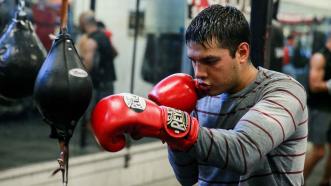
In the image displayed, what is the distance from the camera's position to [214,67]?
1455 mm

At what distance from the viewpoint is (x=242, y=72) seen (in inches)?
62.9

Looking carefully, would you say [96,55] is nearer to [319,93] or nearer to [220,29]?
[319,93]

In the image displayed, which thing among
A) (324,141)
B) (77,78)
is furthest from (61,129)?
(324,141)

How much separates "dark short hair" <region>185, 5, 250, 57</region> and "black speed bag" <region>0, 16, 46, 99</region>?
76 centimetres

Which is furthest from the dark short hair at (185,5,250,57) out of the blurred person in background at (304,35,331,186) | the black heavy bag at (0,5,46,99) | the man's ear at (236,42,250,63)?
the blurred person in background at (304,35,331,186)

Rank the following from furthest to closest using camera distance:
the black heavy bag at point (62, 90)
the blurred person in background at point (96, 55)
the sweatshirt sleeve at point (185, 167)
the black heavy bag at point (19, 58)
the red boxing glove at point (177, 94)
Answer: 1. the blurred person in background at point (96, 55)
2. the black heavy bag at point (19, 58)
3. the sweatshirt sleeve at point (185, 167)
4. the red boxing glove at point (177, 94)
5. the black heavy bag at point (62, 90)

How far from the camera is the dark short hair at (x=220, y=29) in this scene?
1.44m

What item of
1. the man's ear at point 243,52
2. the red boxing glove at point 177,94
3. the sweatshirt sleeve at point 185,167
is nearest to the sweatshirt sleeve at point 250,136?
the man's ear at point 243,52

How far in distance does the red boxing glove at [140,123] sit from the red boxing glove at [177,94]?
12.9 inches

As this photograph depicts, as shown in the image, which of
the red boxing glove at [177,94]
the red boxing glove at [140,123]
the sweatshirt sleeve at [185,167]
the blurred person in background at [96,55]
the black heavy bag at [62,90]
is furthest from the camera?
the blurred person in background at [96,55]

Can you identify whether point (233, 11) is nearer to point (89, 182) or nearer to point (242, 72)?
point (242, 72)

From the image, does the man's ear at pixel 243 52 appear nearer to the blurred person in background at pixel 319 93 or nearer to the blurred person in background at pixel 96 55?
the blurred person in background at pixel 96 55

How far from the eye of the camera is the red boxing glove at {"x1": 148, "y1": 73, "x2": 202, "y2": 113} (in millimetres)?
1662

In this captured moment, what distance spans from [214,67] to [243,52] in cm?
13
